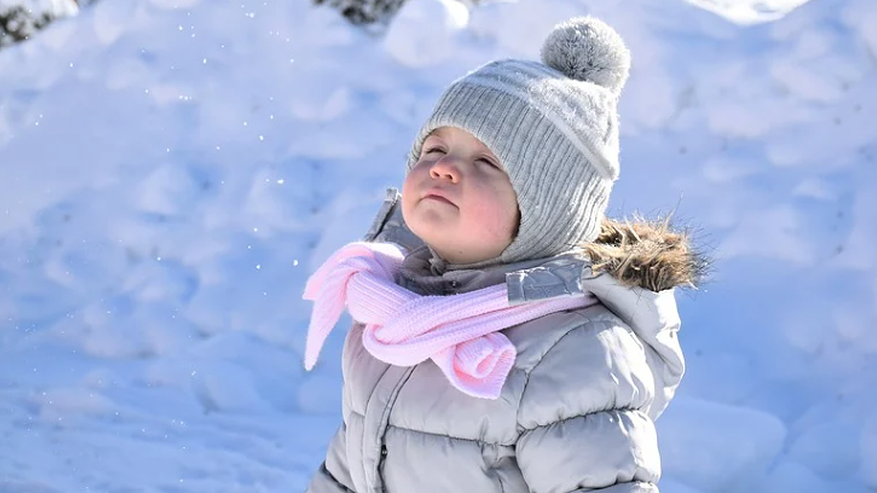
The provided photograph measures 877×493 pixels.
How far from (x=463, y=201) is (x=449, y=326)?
217 millimetres

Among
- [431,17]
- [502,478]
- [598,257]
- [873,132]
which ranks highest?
[598,257]

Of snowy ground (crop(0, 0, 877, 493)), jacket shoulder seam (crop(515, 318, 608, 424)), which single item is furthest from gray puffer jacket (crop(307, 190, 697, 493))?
snowy ground (crop(0, 0, 877, 493))

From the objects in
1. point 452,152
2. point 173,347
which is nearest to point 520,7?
point 173,347

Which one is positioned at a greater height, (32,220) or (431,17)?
(431,17)

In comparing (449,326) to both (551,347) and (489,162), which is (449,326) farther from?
(489,162)

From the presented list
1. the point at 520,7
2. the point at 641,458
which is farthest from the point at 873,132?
the point at 641,458

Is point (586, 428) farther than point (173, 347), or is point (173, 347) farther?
point (173, 347)

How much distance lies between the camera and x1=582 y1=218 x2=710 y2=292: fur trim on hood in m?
1.99

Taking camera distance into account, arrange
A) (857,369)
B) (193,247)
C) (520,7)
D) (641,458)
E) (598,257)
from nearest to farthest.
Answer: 1. (641,458)
2. (598,257)
3. (857,369)
4. (193,247)
5. (520,7)

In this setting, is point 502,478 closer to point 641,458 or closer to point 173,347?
point 641,458

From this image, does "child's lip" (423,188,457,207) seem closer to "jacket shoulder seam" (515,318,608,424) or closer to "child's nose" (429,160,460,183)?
"child's nose" (429,160,460,183)

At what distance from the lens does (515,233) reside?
210 centimetres

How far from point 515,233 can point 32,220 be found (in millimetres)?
4087

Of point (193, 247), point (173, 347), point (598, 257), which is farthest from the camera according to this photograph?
point (193, 247)
